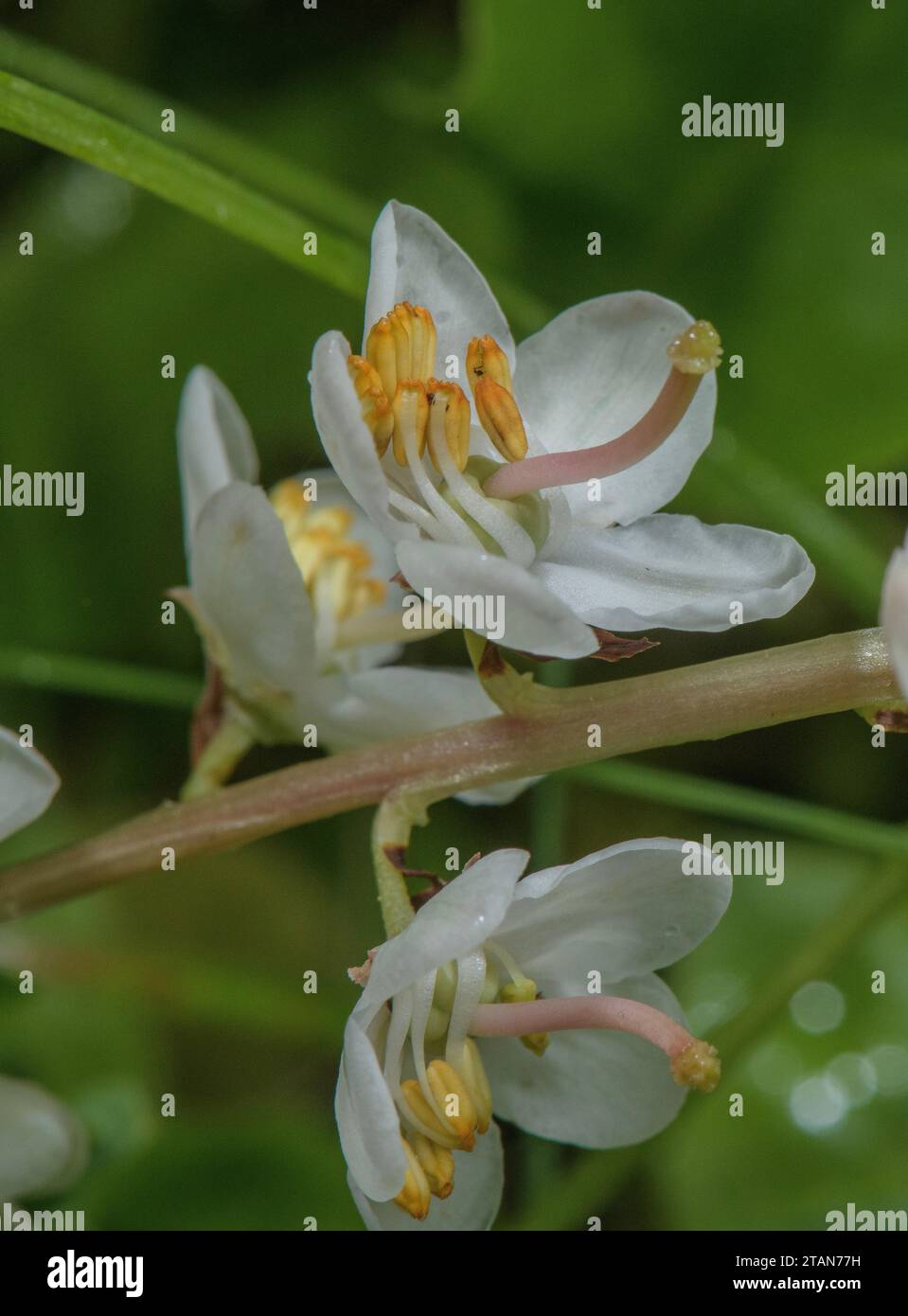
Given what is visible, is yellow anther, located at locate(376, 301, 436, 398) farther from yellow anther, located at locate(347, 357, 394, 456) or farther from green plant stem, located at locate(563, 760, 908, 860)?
green plant stem, located at locate(563, 760, 908, 860)

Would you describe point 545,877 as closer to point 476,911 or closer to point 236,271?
point 476,911

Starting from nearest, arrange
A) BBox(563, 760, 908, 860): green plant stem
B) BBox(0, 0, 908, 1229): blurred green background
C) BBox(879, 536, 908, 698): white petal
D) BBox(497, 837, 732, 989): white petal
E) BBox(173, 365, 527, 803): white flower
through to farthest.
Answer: BBox(879, 536, 908, 698): white petal
BBox(497, 837, 732, 989): white petal
BBox(173, 365, 527, 803): white flower
BBox(563, 760, 908, 860): green plant stem
BBox(0, 0, 908, 1229): blurred green background

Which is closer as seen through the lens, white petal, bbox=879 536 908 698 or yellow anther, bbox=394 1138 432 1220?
white petal, bbox=879 536 908 698

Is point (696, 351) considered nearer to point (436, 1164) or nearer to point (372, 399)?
point (372, 399)

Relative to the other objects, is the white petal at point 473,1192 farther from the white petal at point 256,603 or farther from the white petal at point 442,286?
the white petal at point 442,286

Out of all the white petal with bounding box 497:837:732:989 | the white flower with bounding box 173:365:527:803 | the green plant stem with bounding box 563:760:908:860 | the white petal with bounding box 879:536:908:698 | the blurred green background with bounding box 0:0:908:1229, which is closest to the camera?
the white petal with bounding box 879:536:908:698

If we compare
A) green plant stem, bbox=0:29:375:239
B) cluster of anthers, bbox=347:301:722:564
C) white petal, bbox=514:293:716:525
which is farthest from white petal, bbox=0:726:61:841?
green plant stem, bbox=0:29:375:239
